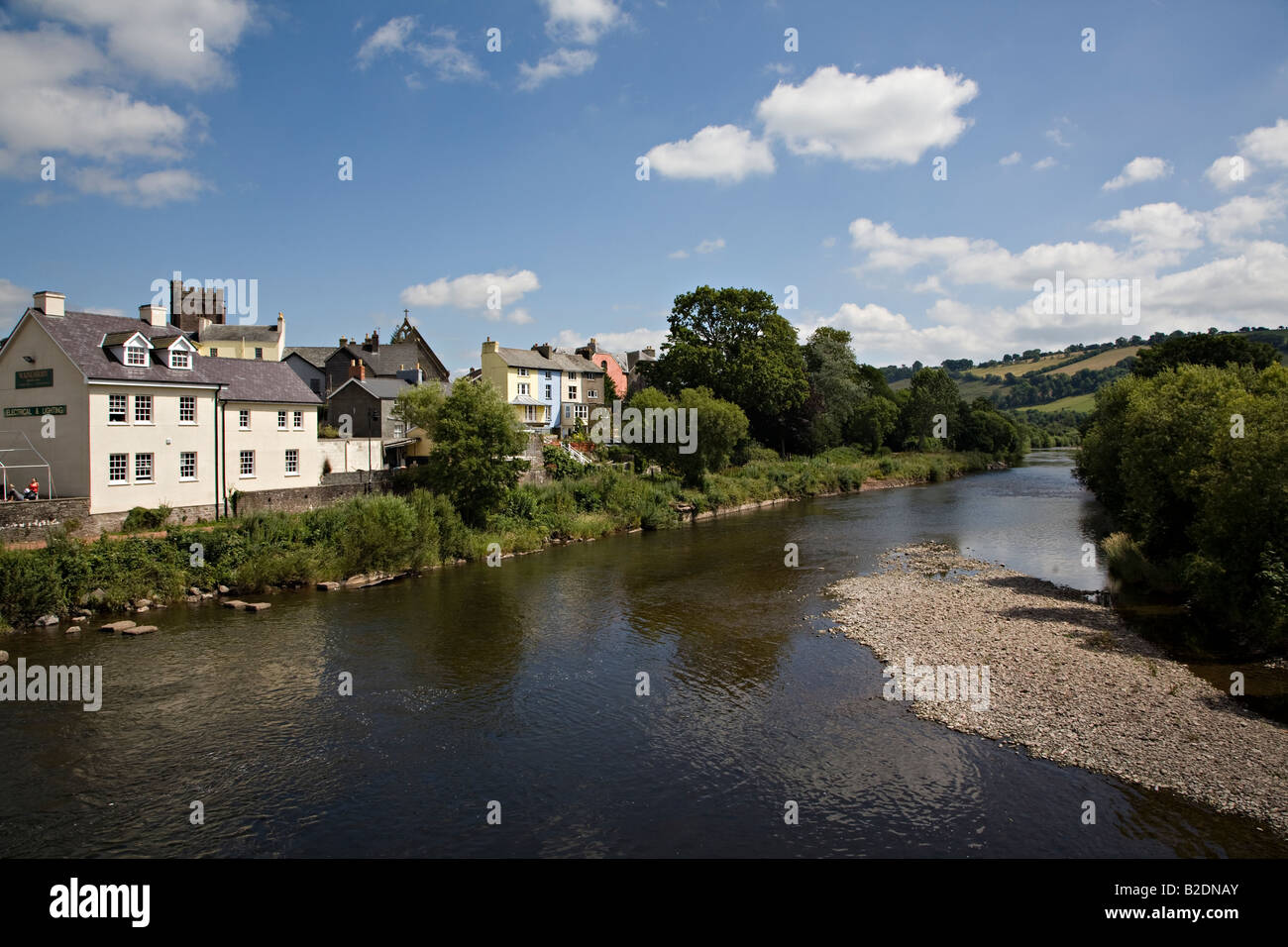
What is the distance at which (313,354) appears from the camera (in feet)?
225

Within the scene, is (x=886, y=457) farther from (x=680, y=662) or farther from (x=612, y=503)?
(x=680, y=662)

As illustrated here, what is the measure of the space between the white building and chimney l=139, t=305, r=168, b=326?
0.17 ft

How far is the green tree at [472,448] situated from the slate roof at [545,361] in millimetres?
32529

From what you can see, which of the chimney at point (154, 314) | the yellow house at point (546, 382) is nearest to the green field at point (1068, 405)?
the yellow house at point (546, 382)

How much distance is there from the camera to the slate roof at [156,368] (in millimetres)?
28500

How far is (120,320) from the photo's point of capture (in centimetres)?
3161

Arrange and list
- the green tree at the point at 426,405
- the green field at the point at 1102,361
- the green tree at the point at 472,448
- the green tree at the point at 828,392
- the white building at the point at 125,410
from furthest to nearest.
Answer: the green field at the point at 1102,361 < the green tree at the point at 828,392 < the green tree at the point at 426,405 < the green tree at the point at 472,448 < the white building at the point at 125,410

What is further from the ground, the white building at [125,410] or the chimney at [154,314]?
the chimney at [154,314]

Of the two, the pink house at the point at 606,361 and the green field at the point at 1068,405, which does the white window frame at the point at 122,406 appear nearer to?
the pink house at the point at 606,361

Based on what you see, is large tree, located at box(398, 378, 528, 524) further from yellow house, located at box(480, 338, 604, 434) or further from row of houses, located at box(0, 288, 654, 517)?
yellow house, located at box(480, 338, 604, 434)

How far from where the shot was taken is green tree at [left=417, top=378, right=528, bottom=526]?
3534cm

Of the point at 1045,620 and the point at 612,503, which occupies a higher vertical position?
the point at 612,503

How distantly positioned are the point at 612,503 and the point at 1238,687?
31.0m
